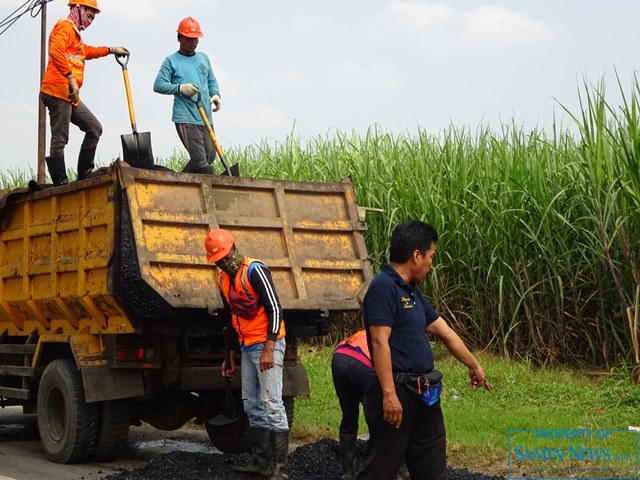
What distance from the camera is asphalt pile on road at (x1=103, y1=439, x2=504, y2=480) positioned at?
7641 mm

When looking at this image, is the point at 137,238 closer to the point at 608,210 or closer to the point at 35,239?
the point at 35,239

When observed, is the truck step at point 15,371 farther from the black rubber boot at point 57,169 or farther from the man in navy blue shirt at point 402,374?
the man in navy blue shirt at point 402,374

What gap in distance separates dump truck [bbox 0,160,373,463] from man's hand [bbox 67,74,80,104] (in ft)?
5.15

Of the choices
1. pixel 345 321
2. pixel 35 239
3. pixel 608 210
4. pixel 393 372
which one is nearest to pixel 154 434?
pixel 35 239

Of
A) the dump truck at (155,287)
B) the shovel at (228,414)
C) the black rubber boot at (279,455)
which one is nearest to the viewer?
the black rubber boot at (279,455)

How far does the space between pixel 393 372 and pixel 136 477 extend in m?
2.89

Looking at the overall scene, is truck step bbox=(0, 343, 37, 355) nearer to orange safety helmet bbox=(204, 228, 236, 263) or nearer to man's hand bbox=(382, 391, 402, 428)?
orange safety helmet bbox=(204, 228, 236, 263)

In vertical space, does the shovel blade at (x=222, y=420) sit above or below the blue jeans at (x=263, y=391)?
below

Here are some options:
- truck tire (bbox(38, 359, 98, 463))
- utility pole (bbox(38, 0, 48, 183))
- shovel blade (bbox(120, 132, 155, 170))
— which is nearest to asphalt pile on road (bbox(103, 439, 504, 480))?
truck tire (bbox(38, 359, 98, 463))

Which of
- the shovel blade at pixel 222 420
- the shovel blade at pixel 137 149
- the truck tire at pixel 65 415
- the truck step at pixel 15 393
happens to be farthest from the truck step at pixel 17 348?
the shovel blade at pixel 222 420

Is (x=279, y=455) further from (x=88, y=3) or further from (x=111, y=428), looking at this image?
(x=88, y=3)

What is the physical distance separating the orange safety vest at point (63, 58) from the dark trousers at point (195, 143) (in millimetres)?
1199

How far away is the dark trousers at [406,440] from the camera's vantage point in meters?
5.35

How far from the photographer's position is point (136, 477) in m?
7.54
